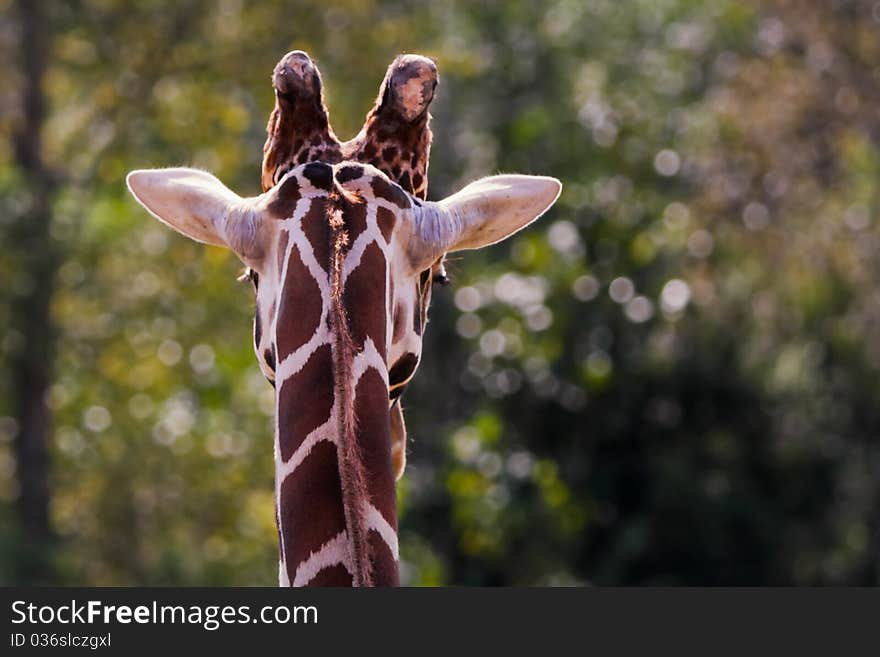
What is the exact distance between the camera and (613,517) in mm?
22609

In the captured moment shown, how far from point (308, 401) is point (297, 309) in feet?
0.84

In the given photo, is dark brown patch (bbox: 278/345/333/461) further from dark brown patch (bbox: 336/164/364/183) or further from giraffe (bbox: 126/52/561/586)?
dark brown patch (bbox: 336/164/364/183)

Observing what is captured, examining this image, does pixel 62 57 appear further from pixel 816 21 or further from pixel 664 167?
pixel 816 21

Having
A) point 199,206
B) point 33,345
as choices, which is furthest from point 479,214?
point 33,345

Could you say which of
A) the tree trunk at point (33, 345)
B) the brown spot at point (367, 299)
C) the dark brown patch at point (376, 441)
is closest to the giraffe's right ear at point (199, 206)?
the brown spot at point (367, 299)

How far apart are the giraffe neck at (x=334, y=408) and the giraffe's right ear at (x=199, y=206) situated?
0.21 metres

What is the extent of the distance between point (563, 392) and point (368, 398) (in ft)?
60.9

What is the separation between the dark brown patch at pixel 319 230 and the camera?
5008 mm

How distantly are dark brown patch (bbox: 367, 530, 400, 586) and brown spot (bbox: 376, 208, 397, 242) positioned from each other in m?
0.85

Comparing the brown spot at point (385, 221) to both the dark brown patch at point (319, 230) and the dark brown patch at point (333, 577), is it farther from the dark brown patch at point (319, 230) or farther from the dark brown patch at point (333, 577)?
the dark brown patch at point (333, 577)

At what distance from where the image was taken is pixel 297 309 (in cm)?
502

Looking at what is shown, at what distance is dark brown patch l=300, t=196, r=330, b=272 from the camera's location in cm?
501

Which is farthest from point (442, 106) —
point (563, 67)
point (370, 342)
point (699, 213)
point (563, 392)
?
point (370, 342)

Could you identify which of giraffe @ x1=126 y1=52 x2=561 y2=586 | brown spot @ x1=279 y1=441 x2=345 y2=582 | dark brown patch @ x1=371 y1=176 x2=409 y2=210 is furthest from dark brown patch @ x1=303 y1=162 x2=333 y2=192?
brown spot @ x1=279 y1=441 x2=345 y2=582
